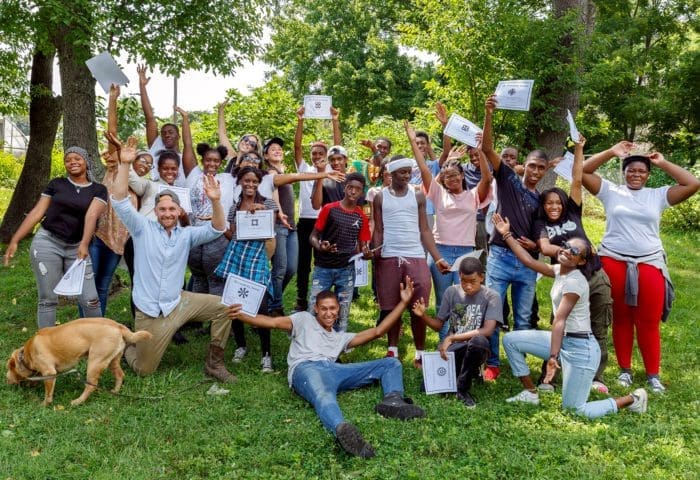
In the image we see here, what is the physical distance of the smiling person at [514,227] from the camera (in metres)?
5.56

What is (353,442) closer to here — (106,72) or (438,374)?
(438,374)

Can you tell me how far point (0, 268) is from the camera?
971 centimetres

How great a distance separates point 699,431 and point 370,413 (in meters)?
2.55

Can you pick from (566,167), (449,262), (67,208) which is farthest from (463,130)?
(67,208)

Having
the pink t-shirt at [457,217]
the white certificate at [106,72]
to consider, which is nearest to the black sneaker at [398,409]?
the pink t-shirt at [457,217]

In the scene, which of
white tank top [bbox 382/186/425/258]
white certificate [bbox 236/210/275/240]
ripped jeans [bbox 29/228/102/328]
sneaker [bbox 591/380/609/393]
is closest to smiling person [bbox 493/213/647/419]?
sneaker [bbox 591/380/609/393]

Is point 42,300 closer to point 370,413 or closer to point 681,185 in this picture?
point 370,413

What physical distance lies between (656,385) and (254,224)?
4064mm

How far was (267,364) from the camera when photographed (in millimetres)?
5727

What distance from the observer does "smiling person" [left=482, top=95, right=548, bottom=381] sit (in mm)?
5559

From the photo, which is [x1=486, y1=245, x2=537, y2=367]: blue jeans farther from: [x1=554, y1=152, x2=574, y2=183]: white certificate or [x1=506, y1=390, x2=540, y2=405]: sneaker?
[x1=554, y1=152, x2=574, y2=183]: white certificate

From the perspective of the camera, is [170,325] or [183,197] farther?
[183,197]

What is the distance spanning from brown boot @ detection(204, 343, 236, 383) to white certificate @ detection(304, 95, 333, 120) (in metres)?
3.39

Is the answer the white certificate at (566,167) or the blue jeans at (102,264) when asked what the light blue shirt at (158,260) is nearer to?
the blue jeans at (102,264)
